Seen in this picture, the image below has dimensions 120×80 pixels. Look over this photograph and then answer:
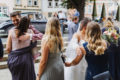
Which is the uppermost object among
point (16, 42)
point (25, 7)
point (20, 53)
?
point (25, 7)

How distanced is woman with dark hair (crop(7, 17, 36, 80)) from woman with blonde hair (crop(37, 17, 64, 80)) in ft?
1.29

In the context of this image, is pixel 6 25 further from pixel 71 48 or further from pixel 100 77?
pixel 100 77

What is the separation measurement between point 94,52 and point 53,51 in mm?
587

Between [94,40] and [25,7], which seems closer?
[94,40]

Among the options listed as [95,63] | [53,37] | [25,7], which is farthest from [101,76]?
[25,7]

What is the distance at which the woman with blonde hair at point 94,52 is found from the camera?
238 cm

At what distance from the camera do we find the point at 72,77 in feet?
10.2

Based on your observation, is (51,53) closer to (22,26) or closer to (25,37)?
(25,37)

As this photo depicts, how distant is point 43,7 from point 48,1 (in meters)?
1.55

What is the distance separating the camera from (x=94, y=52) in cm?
237

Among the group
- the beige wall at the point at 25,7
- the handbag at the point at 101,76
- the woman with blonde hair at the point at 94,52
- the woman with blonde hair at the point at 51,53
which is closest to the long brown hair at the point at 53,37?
the woman with blonde hair at the point at 51,53

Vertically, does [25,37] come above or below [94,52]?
above

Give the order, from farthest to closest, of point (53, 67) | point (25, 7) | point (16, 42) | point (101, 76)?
point (25, 7) → point (16, 42) → point (53, 67) → point (101, 76)

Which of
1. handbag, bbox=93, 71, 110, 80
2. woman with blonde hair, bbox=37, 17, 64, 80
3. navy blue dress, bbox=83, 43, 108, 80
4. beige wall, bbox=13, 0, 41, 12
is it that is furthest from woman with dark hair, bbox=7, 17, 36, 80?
beige wall, bbox=13, 0, 41, 12
